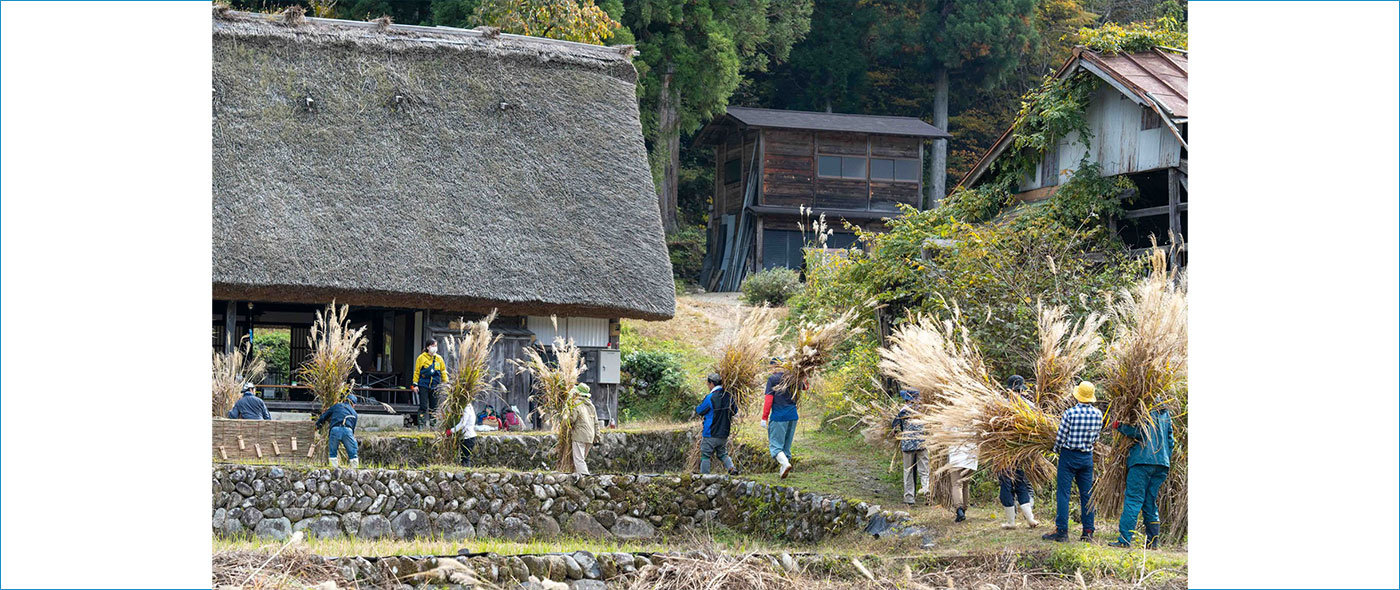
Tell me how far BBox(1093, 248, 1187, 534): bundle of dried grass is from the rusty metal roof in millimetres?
5616

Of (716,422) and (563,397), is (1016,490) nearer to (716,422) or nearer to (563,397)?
(716,422)

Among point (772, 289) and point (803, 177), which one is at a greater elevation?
point (803, 177)

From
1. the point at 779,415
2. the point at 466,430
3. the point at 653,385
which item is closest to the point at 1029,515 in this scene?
the point at 779,415

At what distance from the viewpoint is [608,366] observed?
17.0 metres

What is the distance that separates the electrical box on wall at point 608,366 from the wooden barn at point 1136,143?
209 inches

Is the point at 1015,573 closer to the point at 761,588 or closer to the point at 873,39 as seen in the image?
A: the point at 761,588

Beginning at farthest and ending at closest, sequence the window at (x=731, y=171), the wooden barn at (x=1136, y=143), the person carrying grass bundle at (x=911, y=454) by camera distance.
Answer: the window at (x=731, y=171) < the wooden barn at (x=1136, y=143) < the person carrying grass bundle at (x=911, y=454)

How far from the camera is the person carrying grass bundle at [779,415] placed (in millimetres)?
11867

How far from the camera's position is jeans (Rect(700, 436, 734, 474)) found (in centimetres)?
1272

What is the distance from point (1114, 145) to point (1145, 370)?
7.64m

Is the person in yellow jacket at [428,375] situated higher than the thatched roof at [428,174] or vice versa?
the thatched roof at [428,174]

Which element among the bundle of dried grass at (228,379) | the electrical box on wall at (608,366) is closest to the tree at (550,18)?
the electrical box on wall at (608,366)

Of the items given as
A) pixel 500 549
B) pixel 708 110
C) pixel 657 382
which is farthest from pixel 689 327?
pixel 500 549

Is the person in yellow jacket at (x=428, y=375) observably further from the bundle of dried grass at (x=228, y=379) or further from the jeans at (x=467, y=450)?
the bundle of dried grass at (x=228, y=379)
